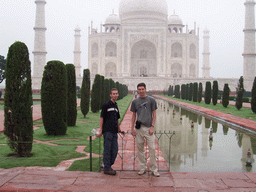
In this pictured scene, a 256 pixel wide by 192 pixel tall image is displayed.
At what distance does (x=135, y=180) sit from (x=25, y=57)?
224cm

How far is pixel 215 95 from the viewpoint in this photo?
14.2 meters

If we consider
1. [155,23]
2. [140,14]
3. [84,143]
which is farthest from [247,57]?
[84,143]

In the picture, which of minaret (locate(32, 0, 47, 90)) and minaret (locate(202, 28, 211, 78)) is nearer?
minaret (locate(32, 0, 47, 90))

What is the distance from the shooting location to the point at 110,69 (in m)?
33.2

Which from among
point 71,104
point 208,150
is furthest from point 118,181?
point 71,104

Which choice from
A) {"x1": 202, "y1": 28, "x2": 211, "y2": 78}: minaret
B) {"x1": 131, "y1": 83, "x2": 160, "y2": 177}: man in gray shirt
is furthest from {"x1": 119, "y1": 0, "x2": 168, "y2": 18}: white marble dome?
{"x1": 131, "y1": 83, "x2": 160, "y2": 177}: man in gray shirt

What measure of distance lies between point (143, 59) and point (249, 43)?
11783mm

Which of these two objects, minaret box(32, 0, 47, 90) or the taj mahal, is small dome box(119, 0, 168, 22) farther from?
Answer: minaret box(32, 0, 47, 90)

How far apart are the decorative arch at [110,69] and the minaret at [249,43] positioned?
14.0 m

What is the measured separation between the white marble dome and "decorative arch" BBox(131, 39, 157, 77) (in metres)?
3.62

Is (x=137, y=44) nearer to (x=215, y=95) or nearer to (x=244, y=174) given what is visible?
(x=215, y=95)

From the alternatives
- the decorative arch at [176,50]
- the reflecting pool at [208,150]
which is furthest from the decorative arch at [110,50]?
the reflecting pool at [208,150]

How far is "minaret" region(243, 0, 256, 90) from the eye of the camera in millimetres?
26016

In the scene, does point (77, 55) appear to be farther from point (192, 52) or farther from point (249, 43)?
point (249, 43)
